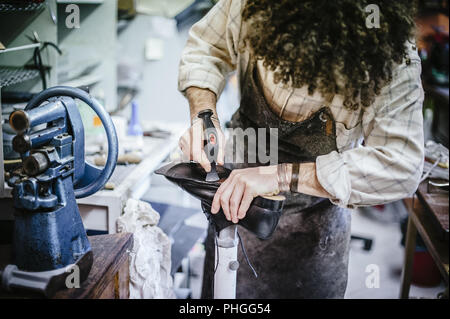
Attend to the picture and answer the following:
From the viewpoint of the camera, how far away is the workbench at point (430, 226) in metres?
1.84

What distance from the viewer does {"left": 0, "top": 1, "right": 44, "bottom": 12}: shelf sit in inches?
59.8

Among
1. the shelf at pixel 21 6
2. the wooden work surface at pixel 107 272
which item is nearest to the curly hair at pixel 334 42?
the wooden work surface at pixel 107 272

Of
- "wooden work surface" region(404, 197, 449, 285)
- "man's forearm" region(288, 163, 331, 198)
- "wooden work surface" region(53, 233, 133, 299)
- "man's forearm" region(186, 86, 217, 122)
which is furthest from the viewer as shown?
"wooden work surface" region(404, 197, 449, 285)

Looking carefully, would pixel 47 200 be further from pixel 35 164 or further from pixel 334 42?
pixel 334 42

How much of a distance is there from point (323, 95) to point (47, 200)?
0.75 meters

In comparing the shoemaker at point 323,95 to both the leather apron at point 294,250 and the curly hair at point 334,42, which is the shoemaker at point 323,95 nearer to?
the curly hair at point 334,42

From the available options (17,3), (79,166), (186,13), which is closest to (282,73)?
(79,166)

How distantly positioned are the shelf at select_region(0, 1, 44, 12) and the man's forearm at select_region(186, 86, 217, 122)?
70cm

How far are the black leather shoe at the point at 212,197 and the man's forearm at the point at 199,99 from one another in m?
0.21

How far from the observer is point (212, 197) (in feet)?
3.77

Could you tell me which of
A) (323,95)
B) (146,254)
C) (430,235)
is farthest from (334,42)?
(430,235)

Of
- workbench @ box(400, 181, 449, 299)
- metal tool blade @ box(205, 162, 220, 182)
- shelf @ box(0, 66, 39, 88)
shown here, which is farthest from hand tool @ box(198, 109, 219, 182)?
workbench @ box(400, 181, 449, 299)

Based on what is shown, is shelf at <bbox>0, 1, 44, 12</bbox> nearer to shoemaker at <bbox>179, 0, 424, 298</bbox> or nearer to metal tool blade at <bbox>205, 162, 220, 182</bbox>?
shoemaker at <bbox>179, 0, 424, 298</bbox>
